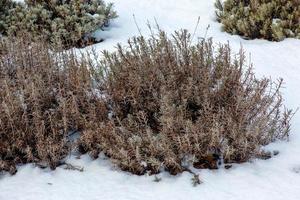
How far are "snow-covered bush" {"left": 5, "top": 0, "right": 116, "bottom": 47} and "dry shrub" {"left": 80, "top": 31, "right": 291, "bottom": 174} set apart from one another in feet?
5.78

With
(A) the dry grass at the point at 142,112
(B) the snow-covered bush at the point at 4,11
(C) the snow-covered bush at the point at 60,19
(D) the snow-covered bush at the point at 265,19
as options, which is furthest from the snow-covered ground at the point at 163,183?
(B) the snow-covered bush at the point at 4,11

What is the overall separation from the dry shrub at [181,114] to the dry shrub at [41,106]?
200 mm

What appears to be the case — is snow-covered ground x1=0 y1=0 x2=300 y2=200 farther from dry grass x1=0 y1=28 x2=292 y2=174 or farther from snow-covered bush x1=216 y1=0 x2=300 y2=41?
snow-covered bush x1=216 y1=0 x2=300 y2=41

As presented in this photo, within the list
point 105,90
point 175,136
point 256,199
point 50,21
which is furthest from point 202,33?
point 256,199

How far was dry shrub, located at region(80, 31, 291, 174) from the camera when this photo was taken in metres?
3.98

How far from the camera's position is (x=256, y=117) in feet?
13.8

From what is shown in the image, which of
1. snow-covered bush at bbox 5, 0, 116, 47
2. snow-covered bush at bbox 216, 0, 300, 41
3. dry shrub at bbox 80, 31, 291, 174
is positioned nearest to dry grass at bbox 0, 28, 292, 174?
dry shrub at bbox 80, 31, 291, 174

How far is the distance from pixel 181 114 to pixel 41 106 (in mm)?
1282

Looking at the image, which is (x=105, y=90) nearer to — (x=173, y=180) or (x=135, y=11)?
(x=173, y=180)

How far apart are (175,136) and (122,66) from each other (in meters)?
1.01

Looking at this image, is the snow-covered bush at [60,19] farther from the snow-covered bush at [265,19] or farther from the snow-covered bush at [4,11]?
the snow-covered bush at [265,19]

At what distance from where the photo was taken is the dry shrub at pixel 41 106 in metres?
4.14

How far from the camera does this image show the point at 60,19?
6.47 metres

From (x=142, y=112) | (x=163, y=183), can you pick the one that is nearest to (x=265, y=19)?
(x=142, y=112)
